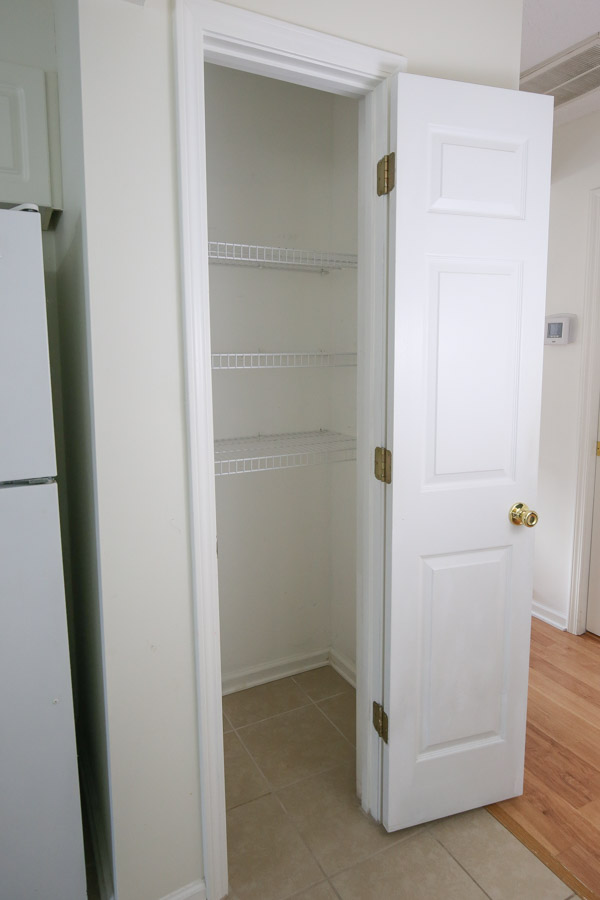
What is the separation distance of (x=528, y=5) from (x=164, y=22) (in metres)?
1.34

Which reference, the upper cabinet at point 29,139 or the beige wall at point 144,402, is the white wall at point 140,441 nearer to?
the beige wall at point 144,402

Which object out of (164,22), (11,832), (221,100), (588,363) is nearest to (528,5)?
(221,100)

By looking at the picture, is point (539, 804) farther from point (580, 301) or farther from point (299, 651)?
point (580, 301)

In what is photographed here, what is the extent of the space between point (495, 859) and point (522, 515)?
3.39ft

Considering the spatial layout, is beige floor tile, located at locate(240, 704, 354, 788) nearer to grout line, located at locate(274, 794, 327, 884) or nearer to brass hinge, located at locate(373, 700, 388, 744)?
grout line, located at locate(274, 794, 327, 884)

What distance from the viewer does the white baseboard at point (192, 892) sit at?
157cm

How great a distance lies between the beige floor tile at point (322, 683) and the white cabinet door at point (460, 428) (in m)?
0.81

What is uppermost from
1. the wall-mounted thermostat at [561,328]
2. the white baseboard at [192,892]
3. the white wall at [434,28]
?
the white wall at [434,28]

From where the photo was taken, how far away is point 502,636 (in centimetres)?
188

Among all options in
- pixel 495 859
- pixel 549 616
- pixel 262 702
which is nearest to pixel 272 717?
pixel 262 702

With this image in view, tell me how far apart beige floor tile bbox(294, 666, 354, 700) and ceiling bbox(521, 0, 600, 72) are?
2724mm

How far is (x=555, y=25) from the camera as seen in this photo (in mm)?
2061

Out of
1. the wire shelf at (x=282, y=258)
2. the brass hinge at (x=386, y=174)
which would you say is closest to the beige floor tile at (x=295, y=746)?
the wire shelf at (x=282, y=258)

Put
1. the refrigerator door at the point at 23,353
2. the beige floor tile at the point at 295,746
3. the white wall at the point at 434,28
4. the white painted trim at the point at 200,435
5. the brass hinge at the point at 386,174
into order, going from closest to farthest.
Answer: the refrigerator door at the point at 23,353 → the white painted trim at the point at 200,435 → the white wall at the point at 434,28 → the brass hinge at the point at 386,174 → the beige floor tile at the point at 295,746
